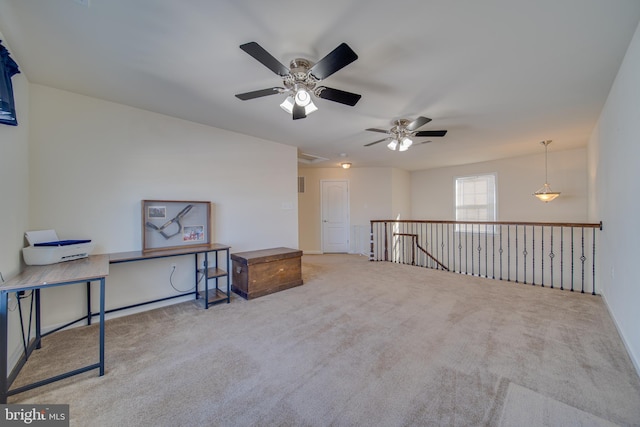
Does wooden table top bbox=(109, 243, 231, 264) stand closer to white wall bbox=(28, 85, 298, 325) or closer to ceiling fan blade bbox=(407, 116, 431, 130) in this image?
white wall bbox=(28, 85, 298, 325)

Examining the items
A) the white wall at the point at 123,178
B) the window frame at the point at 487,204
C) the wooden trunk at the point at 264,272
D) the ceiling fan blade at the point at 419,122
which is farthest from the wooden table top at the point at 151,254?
the window frame at the point at 487,204

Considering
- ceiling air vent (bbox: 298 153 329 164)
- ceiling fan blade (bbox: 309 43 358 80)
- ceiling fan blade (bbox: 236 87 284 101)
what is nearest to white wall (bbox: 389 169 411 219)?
ceiling air vent (bbox: 298 153 329 164)

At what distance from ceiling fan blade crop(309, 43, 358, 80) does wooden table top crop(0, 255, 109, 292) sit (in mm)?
2123

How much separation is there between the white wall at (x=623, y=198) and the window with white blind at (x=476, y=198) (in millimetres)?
3021

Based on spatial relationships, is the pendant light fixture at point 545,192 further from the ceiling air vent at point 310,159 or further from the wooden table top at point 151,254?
the wooden table top at point 151,254

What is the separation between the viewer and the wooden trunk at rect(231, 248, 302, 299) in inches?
131

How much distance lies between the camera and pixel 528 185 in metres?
5.52

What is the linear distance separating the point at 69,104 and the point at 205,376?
3.00 m

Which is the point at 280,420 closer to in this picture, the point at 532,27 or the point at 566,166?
the point at 532,27

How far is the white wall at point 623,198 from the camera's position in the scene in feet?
6.10

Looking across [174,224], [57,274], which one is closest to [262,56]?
[57,274]

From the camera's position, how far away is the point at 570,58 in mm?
2027

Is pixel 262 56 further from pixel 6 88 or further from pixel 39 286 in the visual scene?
pixel 39 286

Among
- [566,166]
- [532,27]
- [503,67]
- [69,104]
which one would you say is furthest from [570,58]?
[69,104]
